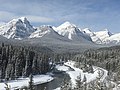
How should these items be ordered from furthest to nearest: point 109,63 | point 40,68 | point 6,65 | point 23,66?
point 109,63
point 40,68
point 23,66
point 6,65

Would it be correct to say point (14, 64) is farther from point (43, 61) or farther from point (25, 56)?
point (43, 61)

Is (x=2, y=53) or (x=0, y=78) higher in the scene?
(x=2, y=53)

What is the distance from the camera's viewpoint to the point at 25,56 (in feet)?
559

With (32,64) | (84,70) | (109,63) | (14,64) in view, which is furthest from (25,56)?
(109,63)

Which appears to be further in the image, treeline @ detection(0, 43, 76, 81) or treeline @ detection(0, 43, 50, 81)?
Result: treeline @ detection(0, 43, 50, 81)

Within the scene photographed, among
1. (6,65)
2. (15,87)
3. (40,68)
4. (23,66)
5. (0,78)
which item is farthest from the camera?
(40,68)

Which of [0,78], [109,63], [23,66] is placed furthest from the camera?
[109,63]

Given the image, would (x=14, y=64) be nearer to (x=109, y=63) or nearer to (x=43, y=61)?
(x=43, y=61)

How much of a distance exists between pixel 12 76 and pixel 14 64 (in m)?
9.97

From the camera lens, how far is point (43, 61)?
18100cm

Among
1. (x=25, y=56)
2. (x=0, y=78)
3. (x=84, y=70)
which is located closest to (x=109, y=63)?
(x=84, y=70)

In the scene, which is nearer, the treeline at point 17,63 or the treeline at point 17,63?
the treeline at point 17,63

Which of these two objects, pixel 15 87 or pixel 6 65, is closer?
pixel 15 87

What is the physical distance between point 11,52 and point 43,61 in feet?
92.1
